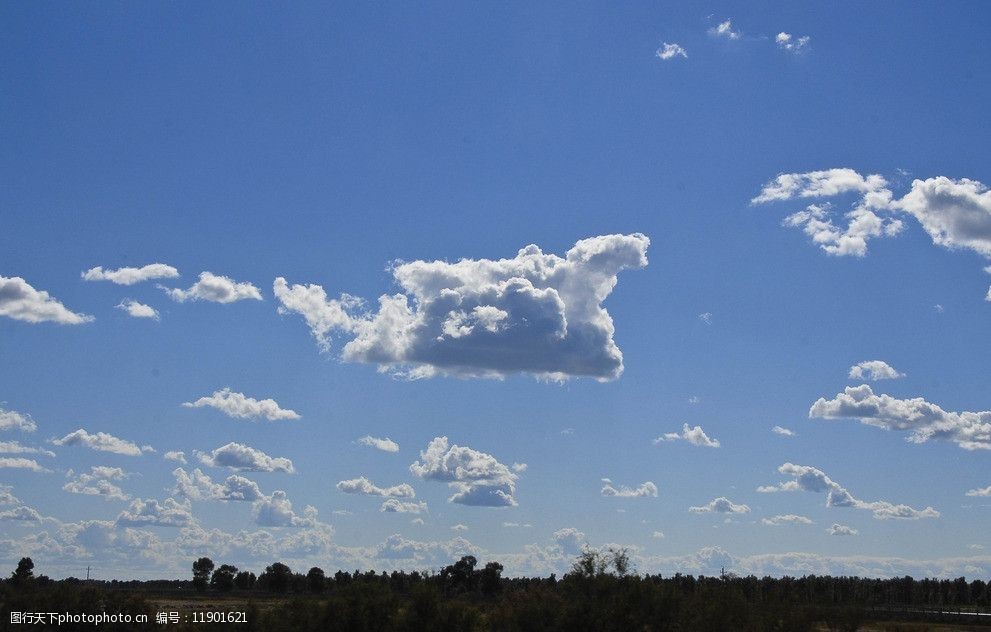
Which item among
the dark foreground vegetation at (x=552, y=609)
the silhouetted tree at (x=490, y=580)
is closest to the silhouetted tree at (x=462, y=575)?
the silhouetted tree at (x=490, y=580)

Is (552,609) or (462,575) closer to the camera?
(552,609)

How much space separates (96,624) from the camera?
67250 millimetres

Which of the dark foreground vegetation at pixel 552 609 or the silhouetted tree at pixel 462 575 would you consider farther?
the silhouetted tree at pixel 462 575

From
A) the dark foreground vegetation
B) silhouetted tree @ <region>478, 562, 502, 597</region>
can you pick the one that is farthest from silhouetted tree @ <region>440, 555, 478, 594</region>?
the dark foreground vegetation

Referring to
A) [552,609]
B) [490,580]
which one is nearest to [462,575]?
[490,580]

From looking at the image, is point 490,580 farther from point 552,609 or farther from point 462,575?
point 552,609

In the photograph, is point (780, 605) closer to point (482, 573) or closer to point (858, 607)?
point (858, 607)

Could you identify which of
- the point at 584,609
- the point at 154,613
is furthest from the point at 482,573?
the point at 584,609

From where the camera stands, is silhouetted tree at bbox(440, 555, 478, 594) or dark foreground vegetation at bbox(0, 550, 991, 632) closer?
dark foreground vegetation at bbox(0, 550, 991, 632)

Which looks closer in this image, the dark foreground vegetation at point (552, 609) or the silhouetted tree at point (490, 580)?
the dark foreground vegetation at point (552, 609)

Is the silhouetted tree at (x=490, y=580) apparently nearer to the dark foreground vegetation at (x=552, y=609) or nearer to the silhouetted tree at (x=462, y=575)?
the silhouetted tree at (x=462, y=575)

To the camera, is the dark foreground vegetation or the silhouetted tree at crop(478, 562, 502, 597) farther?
the silhouetted tree at crop(478, 562, 502, 597)

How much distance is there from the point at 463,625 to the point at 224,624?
1537cm

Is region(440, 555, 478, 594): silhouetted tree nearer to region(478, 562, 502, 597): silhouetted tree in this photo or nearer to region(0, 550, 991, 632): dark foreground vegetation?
region(478, 562, 502, 597): silhouetted tree
